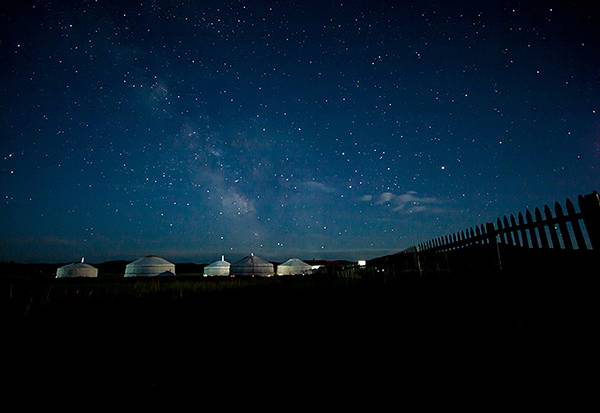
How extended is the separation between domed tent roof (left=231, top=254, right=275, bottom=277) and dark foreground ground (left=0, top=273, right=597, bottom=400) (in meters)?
37.1

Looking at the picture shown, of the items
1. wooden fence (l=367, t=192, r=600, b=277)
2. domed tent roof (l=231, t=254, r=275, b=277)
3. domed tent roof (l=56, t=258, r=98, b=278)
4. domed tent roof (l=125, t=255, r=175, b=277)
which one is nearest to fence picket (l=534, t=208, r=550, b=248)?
wooden fence (l=367, t=192, r=600, b=277)

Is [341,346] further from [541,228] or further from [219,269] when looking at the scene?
[219,269]

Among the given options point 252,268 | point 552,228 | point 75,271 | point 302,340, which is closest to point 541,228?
point 552,228

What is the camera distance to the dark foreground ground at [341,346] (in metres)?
2.53

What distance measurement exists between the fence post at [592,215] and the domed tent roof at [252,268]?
4027cm

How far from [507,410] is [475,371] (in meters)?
0.62

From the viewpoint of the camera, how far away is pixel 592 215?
3.06m

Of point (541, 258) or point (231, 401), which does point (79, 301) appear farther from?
point (541, 258)

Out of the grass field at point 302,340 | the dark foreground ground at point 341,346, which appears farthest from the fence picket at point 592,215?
the grass field at point 302,340

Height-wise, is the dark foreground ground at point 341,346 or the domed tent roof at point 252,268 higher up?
the domed tent roof at point 252,268

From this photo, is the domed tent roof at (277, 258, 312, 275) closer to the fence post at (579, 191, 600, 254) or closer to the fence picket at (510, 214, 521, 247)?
the fence picket at (510, 214, 521, 247)

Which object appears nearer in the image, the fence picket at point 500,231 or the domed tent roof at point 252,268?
the fence picket at point 500,231

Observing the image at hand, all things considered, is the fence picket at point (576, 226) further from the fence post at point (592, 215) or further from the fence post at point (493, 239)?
the fence post at point (493, 239)

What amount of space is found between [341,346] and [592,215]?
304 cm
